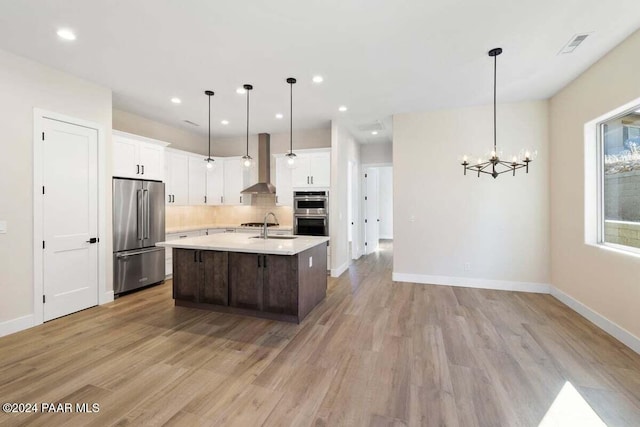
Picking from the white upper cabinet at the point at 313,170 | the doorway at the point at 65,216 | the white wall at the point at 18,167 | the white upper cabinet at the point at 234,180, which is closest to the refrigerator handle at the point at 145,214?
the doorway at the point at 65,216

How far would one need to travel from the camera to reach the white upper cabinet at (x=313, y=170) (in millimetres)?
5766

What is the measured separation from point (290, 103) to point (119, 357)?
13.3 ft

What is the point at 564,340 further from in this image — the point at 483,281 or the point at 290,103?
the point at 290,103

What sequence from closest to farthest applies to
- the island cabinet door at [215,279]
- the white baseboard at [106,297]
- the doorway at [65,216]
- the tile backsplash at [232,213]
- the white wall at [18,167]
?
the white wall at [18,167] < the doorway at [65,216] < the island cabinet door at [215,279] < the white baseboard at [106,297] < the tile backsplash at [232,213]

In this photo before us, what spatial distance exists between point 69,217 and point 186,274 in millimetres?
1642

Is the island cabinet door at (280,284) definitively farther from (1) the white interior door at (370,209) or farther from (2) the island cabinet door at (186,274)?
(1) the white interior door at (370,209)

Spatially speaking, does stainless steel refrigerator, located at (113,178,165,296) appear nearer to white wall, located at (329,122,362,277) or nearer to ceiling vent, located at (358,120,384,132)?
white wall, located at (329,122,362,277)

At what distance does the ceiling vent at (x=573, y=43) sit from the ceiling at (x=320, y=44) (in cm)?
6

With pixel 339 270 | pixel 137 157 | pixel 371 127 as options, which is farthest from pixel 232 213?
pixel 371 127

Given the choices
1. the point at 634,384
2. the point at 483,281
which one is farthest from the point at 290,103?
A: the point at 634,384

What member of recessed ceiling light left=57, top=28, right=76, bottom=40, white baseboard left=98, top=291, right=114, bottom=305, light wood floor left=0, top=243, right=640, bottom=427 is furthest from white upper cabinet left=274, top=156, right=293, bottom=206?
recessed ceiling light left=57, top=28, right=76, bottom=40

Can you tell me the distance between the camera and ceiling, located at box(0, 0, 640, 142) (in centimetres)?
241

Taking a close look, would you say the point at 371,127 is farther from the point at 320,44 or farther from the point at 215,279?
the point at 215,279

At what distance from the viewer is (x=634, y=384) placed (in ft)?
7.27
